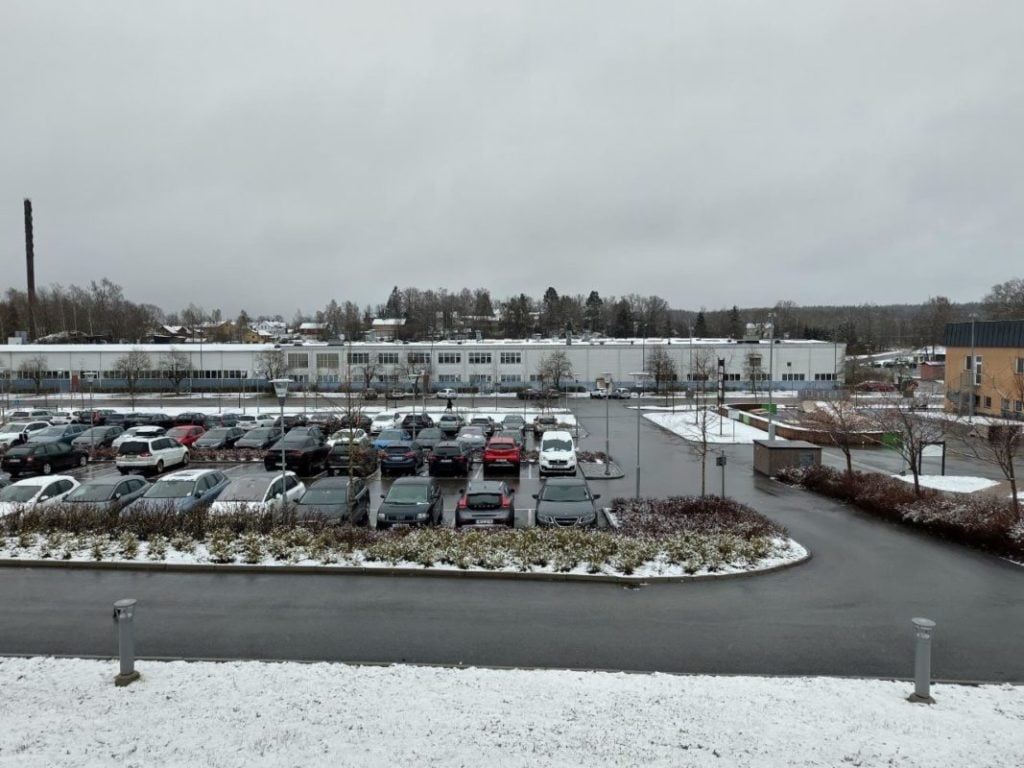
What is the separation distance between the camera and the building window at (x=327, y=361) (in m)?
83.7

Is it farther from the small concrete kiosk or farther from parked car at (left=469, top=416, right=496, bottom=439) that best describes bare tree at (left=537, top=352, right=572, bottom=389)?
the small concrete kiosk

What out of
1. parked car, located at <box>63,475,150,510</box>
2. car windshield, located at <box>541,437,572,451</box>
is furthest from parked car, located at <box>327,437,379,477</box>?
parked car, located at <box>63,475,150,510</box>

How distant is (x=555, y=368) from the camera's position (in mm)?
77000

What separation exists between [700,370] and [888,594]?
68554 mm

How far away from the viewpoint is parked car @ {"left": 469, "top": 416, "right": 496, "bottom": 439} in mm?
37219

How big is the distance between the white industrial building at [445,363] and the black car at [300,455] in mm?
51243

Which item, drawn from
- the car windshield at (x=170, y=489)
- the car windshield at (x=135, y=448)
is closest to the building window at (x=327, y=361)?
the car windshield at (x=135, y=448)

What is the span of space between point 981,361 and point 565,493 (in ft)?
152

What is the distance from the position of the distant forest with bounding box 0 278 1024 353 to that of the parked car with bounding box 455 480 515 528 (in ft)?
307

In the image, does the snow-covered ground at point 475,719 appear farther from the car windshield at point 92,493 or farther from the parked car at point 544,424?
the parked car at point 544,424

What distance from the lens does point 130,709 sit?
6.72 metres

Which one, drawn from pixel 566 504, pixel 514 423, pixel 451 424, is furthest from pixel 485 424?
pixel 566 504

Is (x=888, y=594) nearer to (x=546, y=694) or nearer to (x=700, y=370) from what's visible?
(x=546, y=694)

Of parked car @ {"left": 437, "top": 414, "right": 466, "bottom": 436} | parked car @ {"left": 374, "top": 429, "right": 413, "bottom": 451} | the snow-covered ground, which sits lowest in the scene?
parked car @ {"left": 437, "top": 414, "right": 466, "bottom": 436}
